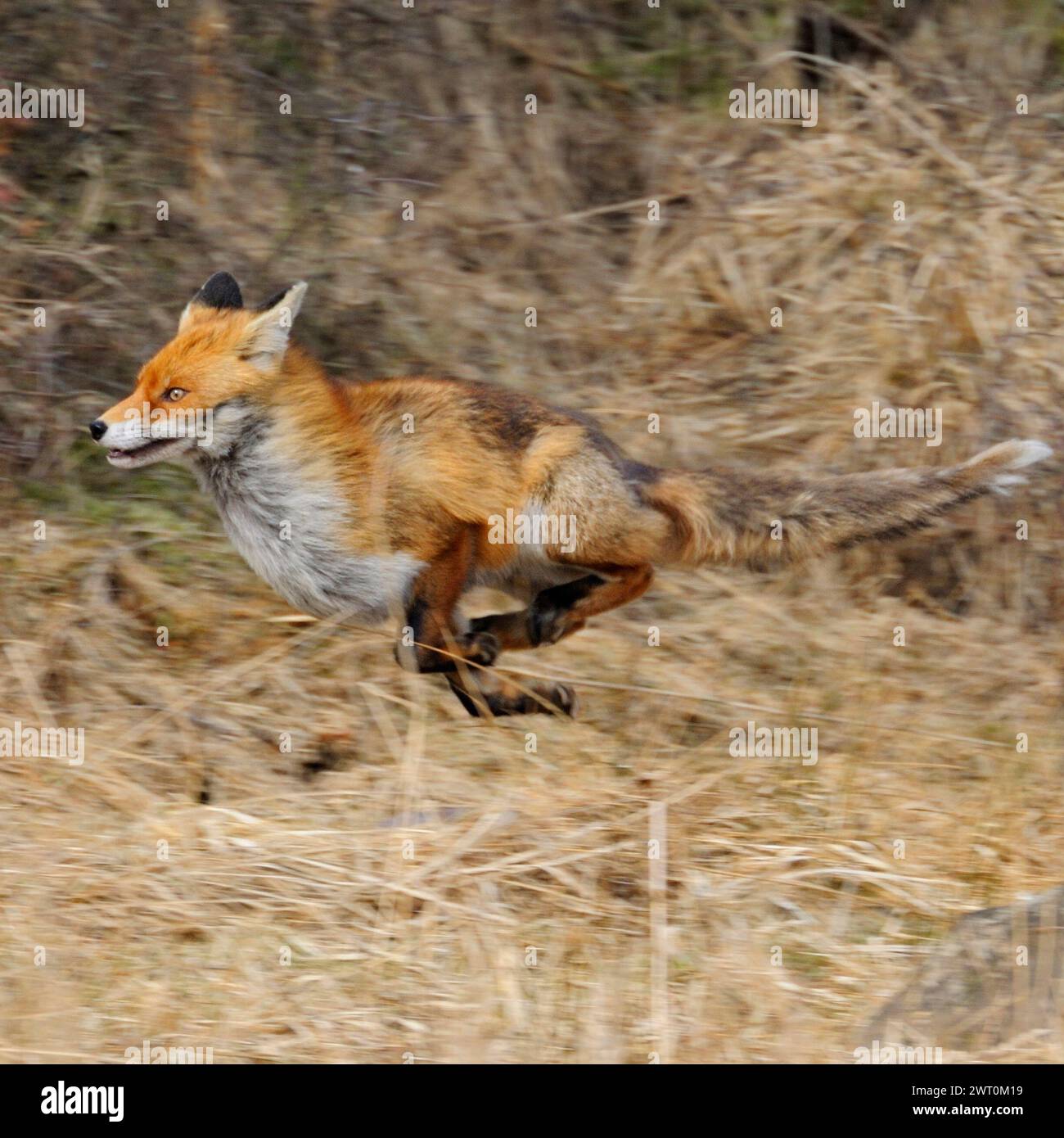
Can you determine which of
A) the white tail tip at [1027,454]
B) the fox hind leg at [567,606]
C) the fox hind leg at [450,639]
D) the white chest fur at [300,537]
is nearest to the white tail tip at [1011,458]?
the white tail tip at [1027,454]

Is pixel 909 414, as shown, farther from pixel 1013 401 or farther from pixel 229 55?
pixel 229 55

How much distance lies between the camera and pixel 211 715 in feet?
24.6

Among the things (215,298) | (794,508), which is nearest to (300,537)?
(215,298)

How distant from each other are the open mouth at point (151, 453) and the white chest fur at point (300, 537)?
7.8 inches

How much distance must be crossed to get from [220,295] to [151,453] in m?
0.89

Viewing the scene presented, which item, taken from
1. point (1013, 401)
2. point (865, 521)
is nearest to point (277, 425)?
point (865, 521)

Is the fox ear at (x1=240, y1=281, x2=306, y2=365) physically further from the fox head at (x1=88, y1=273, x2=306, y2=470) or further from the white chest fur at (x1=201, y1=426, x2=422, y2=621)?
the white chest fur at (x1=201, y1=426, x2=422, y2=621)

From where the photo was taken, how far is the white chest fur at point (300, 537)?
6758 mm

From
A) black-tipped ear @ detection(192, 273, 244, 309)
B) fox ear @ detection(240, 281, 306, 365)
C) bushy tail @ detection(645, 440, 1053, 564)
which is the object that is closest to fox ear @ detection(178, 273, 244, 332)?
black-tipped ear @ detection(192, 273, 244, 309)

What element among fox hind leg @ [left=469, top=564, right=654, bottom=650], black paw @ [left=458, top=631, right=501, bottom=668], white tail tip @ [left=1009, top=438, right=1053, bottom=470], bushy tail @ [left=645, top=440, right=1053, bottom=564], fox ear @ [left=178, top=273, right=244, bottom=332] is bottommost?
black paw @ [left=458, top=631, right=501, bottom=668]

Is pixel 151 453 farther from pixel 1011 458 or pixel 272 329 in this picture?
pixel 1011 458

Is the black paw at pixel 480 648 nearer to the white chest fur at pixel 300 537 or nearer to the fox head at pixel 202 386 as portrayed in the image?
the white chest fur at pixel 300 537

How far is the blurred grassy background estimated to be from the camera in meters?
5.68

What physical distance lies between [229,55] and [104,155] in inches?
40.8
